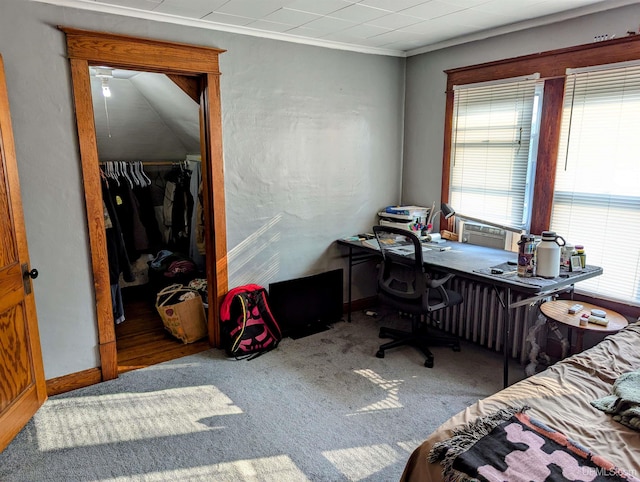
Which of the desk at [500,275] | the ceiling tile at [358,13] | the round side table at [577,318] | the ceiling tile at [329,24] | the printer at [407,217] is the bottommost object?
the round side table at [577,318]

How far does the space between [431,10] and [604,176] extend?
1575 mm

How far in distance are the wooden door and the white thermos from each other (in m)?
3.06

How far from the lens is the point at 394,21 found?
309 cm

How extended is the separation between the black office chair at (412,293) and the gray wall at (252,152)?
78 centimetres

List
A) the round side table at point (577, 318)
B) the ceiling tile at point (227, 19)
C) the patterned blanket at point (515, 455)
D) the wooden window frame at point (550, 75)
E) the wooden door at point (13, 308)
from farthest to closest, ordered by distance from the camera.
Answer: the ceiling tile at point (227, 19) → the wooden window frame at point (550, 75) → the round side table at point (577, 318) → the wooden door at point (13, 308) → the patterned blanket at point (515, 455)

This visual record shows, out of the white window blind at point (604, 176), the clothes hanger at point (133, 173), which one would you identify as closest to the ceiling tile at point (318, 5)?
the white window blind at point (604, 176)

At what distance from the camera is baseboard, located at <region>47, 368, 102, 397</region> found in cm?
288

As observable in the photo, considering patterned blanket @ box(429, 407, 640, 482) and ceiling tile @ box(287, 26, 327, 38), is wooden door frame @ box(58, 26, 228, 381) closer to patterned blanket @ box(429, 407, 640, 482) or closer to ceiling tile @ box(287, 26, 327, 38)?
ceiling tile @ box(287, 26, 327, 38)

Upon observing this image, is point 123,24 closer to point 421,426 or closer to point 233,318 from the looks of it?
point 233,318

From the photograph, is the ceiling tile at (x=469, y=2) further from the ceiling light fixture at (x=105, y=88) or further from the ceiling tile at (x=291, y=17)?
the ceiling light fixture at (x=105, y=88)

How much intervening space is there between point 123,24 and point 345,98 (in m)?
1.86

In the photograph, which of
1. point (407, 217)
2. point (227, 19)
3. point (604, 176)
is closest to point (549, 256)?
point (604, 176)

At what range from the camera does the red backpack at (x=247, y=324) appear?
11.2ft

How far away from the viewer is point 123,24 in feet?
9.23
